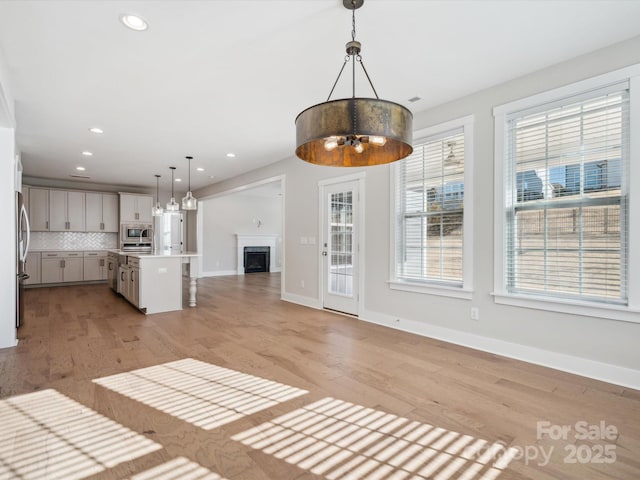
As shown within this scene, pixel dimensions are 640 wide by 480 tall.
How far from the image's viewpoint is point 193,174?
7.68 meters

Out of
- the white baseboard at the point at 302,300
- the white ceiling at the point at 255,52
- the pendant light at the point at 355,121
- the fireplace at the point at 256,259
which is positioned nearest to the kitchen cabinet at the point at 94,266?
the fireplace at the point at 256,259

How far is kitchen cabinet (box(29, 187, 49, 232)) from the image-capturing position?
7618mm

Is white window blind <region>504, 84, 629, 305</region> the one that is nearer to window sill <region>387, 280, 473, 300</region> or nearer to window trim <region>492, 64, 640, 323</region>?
window trim <region>492, 64, 640, 323</region>

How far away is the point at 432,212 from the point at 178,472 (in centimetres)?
335

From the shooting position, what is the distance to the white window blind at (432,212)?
366 centimetres

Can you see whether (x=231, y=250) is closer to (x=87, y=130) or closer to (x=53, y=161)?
(x=53, y=161)

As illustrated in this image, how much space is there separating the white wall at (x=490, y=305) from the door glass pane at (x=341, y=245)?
375mm

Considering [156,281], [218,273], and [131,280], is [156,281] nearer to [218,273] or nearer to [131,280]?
[131,280]

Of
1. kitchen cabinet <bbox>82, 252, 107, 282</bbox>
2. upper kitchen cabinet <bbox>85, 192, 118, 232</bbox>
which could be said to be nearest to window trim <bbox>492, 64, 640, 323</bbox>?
kitchen cabinet <bbox>82, 252, 107, 282</bbox>

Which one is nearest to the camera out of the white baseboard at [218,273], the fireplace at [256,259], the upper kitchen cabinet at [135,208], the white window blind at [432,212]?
the white window blind at [432,212]

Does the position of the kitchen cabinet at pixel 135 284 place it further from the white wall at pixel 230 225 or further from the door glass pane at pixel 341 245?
the white wall at pixel 230 225

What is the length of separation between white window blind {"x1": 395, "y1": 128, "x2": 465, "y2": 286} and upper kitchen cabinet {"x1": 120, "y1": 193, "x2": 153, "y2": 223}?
7477mm

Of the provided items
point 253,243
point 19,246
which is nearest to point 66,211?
point 253,243

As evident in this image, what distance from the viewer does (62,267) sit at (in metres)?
7.97
